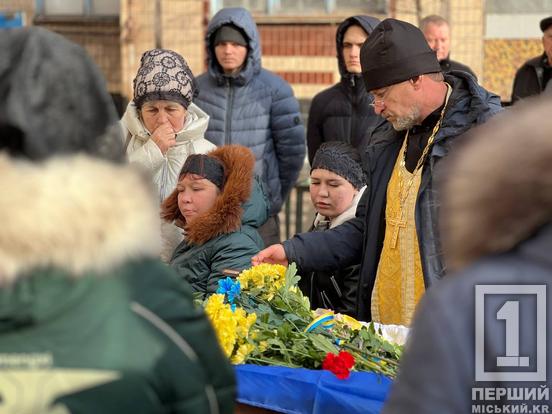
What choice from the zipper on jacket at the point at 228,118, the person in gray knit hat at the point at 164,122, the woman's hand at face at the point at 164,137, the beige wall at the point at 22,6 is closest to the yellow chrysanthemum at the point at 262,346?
the person in gray knit hat at the point at 164,122

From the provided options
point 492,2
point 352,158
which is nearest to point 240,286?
point 352,158

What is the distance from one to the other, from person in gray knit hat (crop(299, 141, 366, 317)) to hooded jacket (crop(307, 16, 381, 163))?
4.40 feet

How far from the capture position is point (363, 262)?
192 inches

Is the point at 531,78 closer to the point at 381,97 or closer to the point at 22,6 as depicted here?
the point at 381,97

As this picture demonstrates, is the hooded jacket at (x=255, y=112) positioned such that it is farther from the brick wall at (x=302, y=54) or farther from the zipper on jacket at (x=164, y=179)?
the brick wall at (x=302, y=54)

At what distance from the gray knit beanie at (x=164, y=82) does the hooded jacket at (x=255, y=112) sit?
90cm

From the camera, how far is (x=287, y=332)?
4043mm

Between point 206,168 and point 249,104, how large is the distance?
176 cm

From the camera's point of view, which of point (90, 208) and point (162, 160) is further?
point (162, 160)

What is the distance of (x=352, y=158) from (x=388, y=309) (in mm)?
1246

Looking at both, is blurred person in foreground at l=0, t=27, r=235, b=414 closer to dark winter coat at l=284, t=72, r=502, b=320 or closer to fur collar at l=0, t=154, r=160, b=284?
fur collar at l=0, t=154, r=160, b=284

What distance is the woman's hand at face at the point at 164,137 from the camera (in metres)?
5.84

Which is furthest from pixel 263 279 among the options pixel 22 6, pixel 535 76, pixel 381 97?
pixel 22 6

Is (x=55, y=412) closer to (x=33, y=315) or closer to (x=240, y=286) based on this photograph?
(x=33, y=315)
